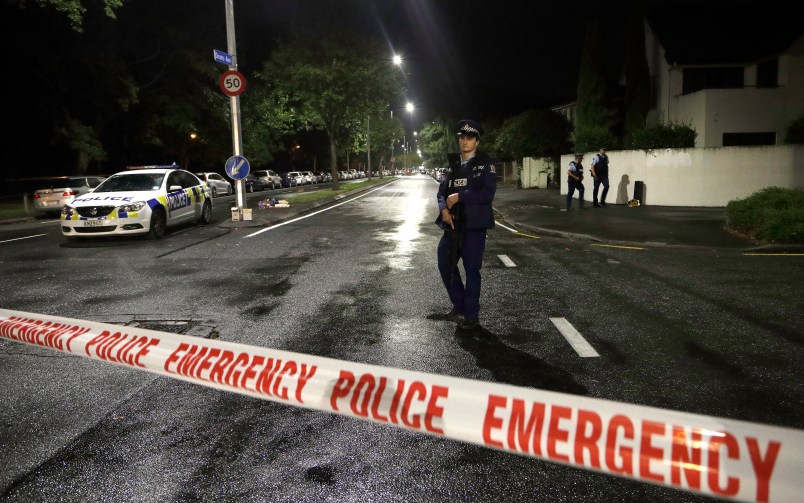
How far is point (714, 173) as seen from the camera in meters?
18.9

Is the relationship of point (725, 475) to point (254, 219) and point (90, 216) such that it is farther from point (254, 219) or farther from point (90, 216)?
point (254, 219)

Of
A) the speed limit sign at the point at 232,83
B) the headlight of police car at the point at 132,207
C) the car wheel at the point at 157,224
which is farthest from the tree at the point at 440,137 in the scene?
the headlight of police car at the point at 132,207

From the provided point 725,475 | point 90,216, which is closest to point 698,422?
point 725,475

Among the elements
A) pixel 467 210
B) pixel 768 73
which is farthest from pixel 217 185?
pixel 467 210

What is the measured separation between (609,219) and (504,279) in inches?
326

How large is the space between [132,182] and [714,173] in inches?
653

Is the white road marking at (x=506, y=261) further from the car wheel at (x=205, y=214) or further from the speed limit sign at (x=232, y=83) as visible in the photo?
the speed limit sign at (x=232, y=83)

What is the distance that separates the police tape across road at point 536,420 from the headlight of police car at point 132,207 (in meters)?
9.99

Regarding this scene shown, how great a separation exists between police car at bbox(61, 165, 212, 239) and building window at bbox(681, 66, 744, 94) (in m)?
22.7

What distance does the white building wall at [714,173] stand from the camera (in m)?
18.5

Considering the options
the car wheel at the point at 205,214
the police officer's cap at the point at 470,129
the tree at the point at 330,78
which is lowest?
the car wheel at the point at 205,214

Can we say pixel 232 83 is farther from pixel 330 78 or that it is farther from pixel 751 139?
pixel 751 139

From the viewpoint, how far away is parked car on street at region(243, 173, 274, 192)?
4090 cm

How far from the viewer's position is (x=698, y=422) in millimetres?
1970
